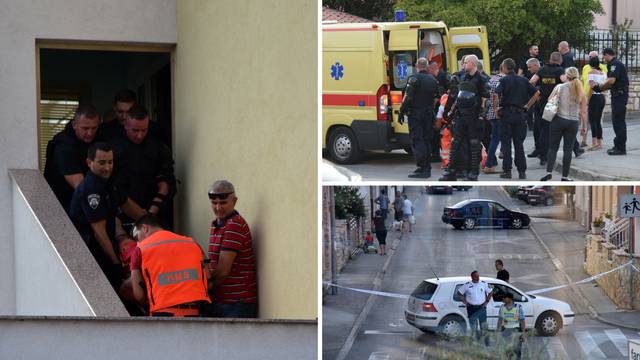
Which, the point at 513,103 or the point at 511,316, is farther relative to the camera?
the point at 513,103

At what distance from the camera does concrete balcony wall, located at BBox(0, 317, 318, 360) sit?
6.03 m

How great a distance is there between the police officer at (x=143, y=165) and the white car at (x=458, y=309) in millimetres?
3799

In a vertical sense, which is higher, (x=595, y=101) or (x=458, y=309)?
(x=595, y=101)

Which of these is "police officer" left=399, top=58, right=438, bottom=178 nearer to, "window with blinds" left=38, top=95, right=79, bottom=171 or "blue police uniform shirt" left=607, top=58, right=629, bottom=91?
"blue police uniform shirt" left=607, top=58, right=629, bottom=91

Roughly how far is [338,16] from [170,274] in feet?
5.81

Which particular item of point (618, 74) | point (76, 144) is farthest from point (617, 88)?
point (76, 144)

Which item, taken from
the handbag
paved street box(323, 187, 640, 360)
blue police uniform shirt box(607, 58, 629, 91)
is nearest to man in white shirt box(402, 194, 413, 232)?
paved street box(323, 187, 640, 360)

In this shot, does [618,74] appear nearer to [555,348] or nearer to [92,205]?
[555,348]

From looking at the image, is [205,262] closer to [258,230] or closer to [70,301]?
[258,230]

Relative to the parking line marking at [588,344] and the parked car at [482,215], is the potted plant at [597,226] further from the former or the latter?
the parking line marking at [588,344]

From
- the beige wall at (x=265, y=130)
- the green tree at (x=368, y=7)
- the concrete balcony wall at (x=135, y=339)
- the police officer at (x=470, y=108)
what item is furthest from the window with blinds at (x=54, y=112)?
the police officer at (x=470, y=108)

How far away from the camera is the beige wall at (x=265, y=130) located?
6.31 m

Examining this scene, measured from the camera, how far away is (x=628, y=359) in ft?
16.4

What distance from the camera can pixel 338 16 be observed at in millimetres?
5871
